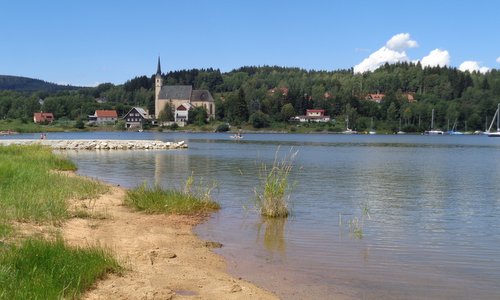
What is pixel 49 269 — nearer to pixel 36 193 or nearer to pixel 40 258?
pixel 40 258

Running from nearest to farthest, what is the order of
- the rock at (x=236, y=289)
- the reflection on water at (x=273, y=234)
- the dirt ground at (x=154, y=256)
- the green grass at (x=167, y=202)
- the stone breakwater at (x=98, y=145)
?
the dirt ground at (x=154, y=256) → the rock at (x=236, y=289) → the reflection on water at (x=273, y=234) → the green grass at (x=167, y=202) → the stone breakwater at (x=98, y=145)

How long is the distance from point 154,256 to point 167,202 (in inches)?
241

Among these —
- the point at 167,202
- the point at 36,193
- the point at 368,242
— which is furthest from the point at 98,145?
the point at 368,242

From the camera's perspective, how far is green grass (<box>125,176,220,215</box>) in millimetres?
16734

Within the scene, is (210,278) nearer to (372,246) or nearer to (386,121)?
(372,246)

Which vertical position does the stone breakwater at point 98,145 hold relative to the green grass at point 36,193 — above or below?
below

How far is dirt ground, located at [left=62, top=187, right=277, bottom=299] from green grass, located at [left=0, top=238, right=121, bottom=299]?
0.27m

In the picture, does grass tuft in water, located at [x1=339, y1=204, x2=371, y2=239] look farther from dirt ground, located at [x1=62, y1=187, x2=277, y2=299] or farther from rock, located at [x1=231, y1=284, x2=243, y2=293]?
rock, located at [x1=231, y1=284, x2=243, y2=293]

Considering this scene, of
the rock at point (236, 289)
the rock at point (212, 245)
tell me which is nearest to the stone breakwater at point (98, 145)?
the rock at point (212, 245)

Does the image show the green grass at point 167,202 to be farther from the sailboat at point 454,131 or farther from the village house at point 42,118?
the sailboat at point 454,131

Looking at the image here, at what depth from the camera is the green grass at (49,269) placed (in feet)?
22.8

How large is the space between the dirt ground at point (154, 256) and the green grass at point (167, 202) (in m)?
0.53

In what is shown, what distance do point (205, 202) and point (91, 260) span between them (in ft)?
31.0

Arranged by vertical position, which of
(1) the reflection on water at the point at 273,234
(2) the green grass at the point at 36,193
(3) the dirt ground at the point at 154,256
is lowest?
(1) the reflection on water at the point at 273,234
